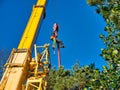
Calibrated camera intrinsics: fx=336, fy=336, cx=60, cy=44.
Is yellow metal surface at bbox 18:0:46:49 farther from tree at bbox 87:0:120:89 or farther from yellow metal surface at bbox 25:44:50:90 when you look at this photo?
tree at bbox 87:0:120:89

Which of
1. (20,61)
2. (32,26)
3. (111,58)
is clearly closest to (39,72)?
(20,61)

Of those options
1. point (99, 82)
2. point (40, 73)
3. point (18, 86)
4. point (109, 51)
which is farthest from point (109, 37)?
point (40, 73)

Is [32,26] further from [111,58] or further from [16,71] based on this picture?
[111,58]

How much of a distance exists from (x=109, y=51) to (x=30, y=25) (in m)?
12.3

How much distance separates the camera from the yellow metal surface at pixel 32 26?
1973 cm

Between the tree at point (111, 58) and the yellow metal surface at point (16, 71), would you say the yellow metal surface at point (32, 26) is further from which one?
the tree at point (111, 58)

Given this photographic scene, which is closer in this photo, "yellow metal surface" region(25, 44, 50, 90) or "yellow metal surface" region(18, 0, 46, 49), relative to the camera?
"yellow metal surface" region(25, 44, 50, 90)

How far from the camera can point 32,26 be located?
2122 cm

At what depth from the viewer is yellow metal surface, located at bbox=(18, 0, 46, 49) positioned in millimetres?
19734

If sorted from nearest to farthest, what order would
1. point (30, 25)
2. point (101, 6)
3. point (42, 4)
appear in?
1. point (101, 6)
2. point (30, 25)
3. point (42, 4)

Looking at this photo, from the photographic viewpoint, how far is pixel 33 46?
19938mm

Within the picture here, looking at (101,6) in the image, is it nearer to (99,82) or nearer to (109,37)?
(109,37)

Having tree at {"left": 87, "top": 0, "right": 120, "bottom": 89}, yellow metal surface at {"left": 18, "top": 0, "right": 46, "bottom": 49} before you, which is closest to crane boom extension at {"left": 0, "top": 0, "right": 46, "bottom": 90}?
yellow metal surface at {"left": 18, "top": 0, "right": 46, "bottom": 49}

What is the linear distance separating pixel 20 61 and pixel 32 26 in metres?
3.99
